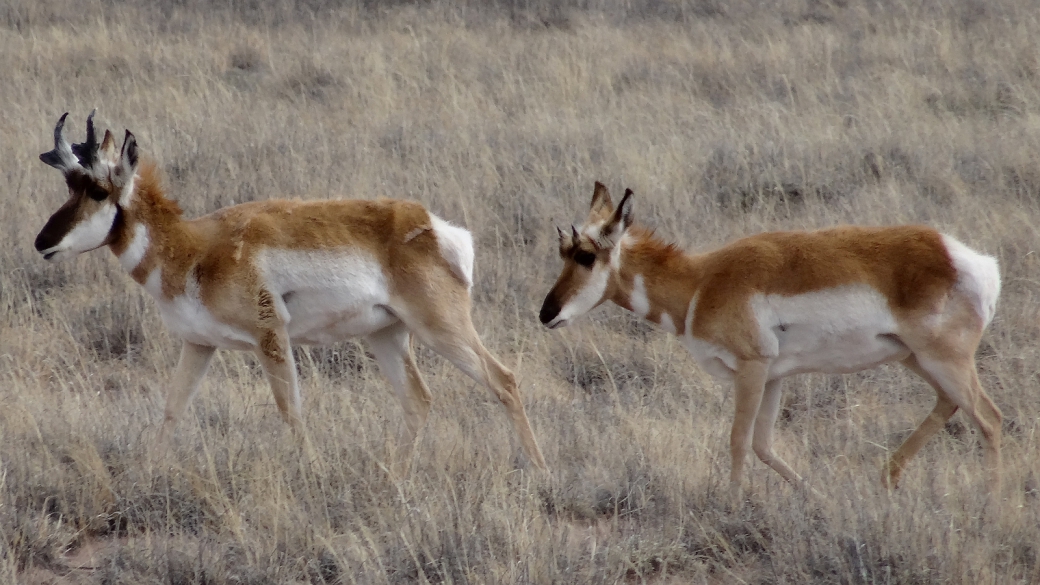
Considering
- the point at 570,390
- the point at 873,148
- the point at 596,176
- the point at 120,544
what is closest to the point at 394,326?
the point at 570,390

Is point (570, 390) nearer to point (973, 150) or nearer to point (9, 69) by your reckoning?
point (973, 150)

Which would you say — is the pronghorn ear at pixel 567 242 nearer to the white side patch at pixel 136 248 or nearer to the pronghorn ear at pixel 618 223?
the pronghorn ear at pixel 618 223

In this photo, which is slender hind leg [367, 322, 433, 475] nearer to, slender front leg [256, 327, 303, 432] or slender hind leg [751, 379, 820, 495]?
slender front leg [256, 327, 303, 432]

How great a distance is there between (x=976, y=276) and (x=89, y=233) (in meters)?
3.87

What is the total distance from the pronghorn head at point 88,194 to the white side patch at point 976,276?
3.63 meters

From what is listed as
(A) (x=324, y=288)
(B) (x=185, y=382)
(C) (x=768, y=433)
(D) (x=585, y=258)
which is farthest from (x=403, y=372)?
(C) (x=768, y=433)

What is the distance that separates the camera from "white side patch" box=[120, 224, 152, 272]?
5.42 meters

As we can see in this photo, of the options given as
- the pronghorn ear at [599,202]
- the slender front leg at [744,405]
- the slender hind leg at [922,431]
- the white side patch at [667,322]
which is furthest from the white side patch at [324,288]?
the slender hind leg at [922,431]

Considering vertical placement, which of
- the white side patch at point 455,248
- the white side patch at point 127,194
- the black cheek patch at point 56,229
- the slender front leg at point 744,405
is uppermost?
the white side patch at point 127,194

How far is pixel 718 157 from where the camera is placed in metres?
9.86

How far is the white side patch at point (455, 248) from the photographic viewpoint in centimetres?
557

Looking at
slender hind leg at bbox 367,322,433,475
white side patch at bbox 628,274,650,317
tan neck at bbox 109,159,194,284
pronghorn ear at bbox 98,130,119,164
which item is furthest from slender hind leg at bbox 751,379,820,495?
pronghorn ear at bbox 98,130,119,164

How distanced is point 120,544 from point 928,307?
3382mm

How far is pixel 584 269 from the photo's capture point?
5363 millimetres
